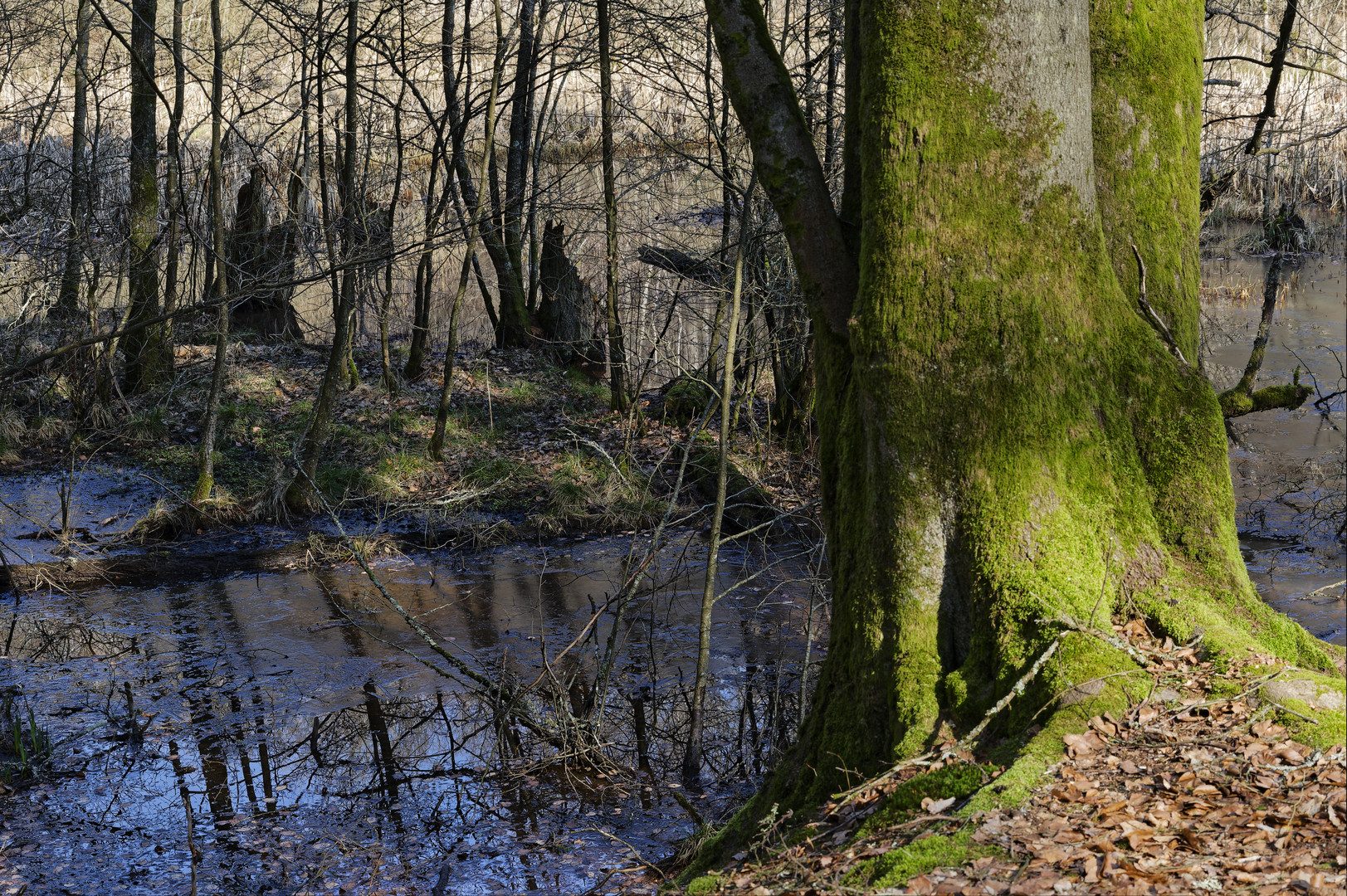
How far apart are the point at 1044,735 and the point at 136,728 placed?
18.9 ft

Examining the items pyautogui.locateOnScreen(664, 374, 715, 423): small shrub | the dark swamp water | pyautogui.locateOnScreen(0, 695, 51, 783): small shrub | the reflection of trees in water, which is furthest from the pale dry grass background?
pyautogui.locateOnScreen(0, 695, 51, 783): small shrub

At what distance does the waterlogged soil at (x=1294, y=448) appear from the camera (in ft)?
28.6

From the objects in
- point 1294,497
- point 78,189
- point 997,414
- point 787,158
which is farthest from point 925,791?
point 78,189

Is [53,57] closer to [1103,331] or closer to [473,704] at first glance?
[473,704]

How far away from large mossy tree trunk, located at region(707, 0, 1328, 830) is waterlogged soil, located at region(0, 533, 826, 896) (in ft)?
5.91

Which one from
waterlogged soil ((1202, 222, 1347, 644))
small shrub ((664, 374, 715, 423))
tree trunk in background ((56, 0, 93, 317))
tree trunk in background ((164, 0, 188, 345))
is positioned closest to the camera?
waterlogged soil ((1202, 222, 1347, 644))

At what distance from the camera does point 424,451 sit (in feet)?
41.9

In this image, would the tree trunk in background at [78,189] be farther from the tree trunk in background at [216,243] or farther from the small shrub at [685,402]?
the small shrub at [685,402]

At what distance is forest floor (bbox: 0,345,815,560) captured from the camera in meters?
11.3

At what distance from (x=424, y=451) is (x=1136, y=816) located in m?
11.2

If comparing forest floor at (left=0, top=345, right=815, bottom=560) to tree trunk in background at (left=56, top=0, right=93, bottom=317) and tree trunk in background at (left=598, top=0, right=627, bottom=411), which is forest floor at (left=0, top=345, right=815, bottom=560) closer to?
tree trunk in background at (left=598, top=0, right=627, bottom=411)

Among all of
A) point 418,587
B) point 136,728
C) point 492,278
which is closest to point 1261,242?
point 492,278

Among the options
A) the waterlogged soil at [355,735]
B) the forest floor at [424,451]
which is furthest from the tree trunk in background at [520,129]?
the waterlogged soil at [355,735]

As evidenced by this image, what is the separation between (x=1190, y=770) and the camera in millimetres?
2703
